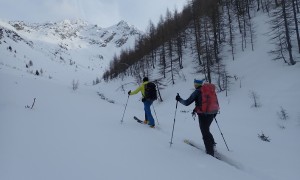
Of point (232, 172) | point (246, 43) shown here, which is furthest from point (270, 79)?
point (232, 172)

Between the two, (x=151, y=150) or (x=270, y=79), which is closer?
(x=151, y=150)

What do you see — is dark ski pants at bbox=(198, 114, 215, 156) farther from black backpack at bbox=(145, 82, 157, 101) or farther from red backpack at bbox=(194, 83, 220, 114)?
black backpack at bbox=(145, 82, 157, 101)

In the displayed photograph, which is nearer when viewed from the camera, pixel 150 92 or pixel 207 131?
pixel 207 131

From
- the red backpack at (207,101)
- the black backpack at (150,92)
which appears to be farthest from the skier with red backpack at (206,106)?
the black backpack at (150,92)

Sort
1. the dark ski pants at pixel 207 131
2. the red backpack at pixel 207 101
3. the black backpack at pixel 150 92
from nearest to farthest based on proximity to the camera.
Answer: the red backpack at pixel 207 101 → the dark ski pants at pixel 207 131 → the black backpack at pixel 150 92

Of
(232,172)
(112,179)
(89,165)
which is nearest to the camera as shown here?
(112,179)

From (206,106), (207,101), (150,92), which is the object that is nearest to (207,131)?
(206,106)

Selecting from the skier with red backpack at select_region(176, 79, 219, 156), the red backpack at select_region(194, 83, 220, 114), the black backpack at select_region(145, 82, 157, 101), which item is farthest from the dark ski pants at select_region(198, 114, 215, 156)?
the black backpack at select_region(145, 82, 157, 101)

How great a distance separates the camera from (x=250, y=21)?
40.7 m

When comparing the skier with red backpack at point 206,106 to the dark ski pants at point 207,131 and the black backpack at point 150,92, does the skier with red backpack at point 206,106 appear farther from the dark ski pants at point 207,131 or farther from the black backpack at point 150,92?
the black backpack at point 150,92

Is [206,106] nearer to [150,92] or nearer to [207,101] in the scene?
[207,101]

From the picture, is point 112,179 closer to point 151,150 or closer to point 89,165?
point 89,165

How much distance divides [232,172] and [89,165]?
10.5 ft

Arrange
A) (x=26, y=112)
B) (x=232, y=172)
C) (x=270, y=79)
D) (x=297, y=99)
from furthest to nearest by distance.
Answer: (x=270, y=79)
(x=297, y=99)
(x=26, y=112)
(x=232, y=172)
